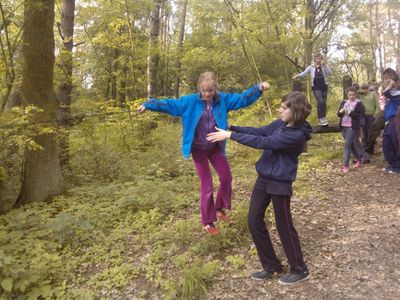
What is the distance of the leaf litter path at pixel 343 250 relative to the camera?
3674mm

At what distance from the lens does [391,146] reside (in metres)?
7.47

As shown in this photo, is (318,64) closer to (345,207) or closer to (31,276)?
(345,207)

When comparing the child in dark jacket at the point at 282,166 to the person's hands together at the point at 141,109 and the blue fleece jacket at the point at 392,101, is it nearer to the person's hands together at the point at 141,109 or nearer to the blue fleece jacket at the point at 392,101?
the person's hands together at the point at 141,109

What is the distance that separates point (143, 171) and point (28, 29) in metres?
3.71

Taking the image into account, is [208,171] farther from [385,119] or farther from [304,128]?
[385,119]

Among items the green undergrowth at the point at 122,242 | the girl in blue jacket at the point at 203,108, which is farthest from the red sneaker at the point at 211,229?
the girl in blue jacket at the point at 203,108

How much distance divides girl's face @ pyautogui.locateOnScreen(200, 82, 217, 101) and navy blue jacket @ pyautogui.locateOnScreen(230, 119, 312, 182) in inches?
34.4

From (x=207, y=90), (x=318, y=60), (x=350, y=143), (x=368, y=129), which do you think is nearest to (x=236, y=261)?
(x=207, y=90)

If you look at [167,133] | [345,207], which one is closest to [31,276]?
[345,207]

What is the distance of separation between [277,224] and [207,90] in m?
1.73

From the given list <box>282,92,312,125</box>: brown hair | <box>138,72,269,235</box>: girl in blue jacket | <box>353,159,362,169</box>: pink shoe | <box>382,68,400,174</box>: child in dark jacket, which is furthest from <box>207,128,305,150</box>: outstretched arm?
<box>353,159,362,169</box>: pink shoe

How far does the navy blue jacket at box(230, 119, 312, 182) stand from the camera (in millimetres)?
3307

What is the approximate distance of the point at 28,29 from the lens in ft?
21.0

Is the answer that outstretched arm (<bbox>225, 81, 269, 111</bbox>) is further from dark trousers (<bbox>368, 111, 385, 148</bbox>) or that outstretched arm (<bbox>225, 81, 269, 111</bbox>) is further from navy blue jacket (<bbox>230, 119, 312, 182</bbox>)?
dark trousers (<bbox>368, 111, 385, 148</bbox>)
